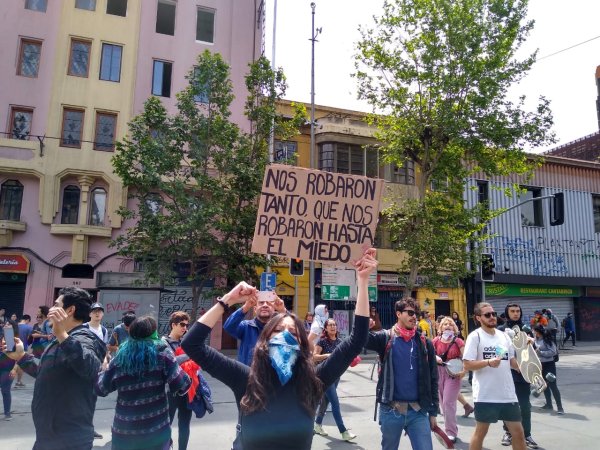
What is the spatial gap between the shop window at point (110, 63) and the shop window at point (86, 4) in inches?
69.6

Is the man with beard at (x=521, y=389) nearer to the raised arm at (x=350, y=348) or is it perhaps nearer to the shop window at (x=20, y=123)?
the raised arm at (x=350, y=348)

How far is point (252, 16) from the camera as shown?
2412 cm

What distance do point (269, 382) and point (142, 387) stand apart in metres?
2.05

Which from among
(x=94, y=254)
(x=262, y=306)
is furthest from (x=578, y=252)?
(x=262, y=306)

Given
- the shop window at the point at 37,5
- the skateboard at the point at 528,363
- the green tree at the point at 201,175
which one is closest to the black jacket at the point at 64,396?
the skateboard at the point at 528,363

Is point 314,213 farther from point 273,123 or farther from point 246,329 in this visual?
point 273,123

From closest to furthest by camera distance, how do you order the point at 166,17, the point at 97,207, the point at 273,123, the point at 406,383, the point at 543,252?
1. the point at 406,383
2. the point at 273,123
3. the point at 97,207
4. the point at 166,17
5. the point at 543,252

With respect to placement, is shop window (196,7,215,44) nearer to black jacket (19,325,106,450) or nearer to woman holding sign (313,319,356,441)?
woman holding sign (313,319,356,441)

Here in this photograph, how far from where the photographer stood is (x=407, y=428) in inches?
187

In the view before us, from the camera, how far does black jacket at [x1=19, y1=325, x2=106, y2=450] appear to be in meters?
3.33

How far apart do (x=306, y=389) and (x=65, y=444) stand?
191cm

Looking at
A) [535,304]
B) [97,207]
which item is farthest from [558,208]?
[97,207]

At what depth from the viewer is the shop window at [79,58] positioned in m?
21.2

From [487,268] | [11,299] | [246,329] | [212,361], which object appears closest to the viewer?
[212,361]
